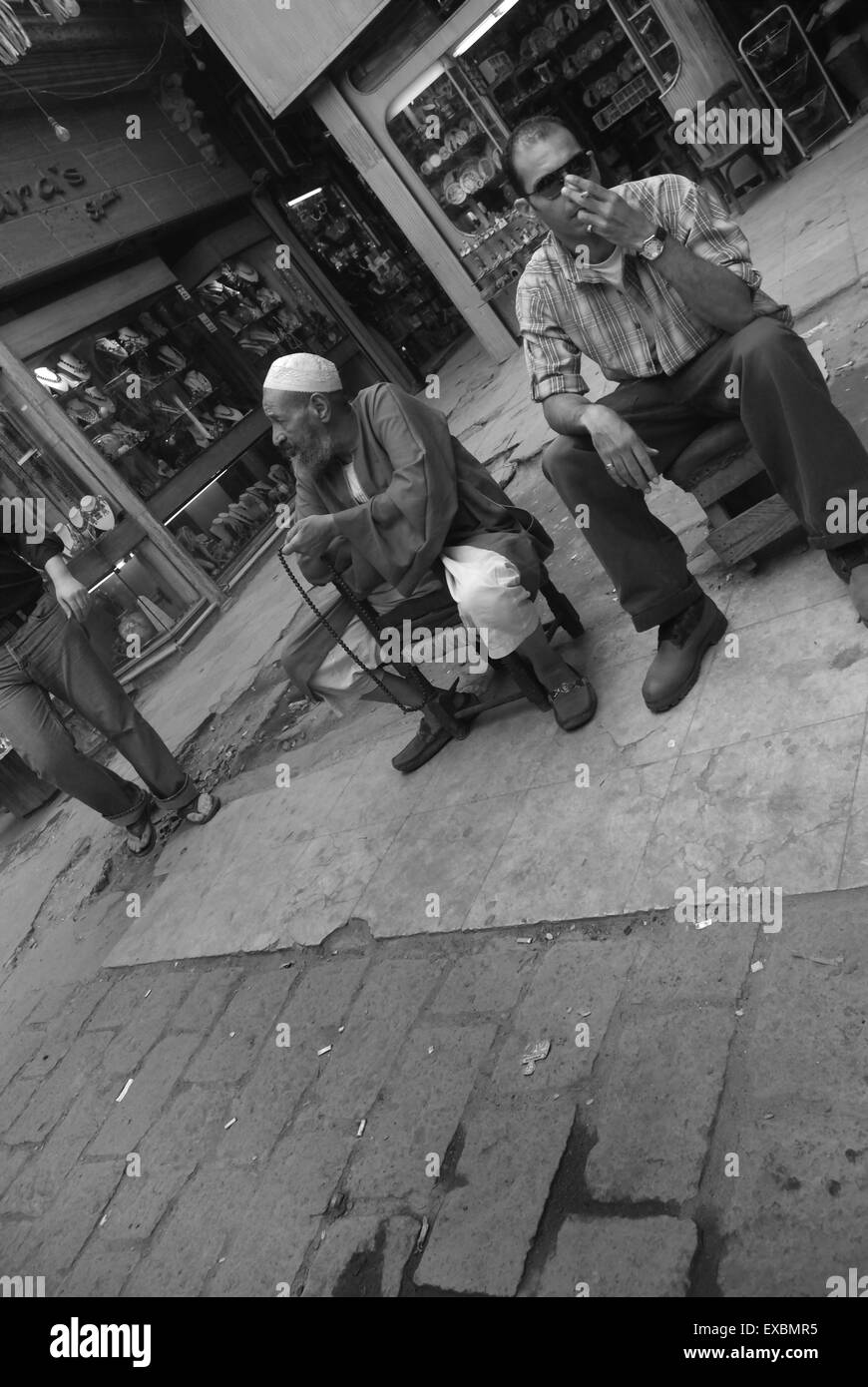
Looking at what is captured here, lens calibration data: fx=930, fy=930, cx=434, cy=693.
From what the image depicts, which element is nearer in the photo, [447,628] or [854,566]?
[854,566]

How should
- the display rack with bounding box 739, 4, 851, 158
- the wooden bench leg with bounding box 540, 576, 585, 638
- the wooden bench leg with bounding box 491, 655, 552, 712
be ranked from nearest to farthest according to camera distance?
1. the wooden bench leg with bounding box 491, 655, 552, 712
2. the wooden bench leg with bounding box 540, 576, 585, 638
3. the display rack with bounding box 739, 4, 851, 158

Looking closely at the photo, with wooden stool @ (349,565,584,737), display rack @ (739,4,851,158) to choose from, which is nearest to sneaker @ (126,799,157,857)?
wooden stool @ (349,565,584,737)

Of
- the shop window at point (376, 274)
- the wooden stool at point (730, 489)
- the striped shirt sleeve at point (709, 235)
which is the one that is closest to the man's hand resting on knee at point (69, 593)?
the wooden stool at point (730, 489)

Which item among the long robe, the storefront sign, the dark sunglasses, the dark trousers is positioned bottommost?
the dark trousers

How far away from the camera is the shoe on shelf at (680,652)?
2.96 metres

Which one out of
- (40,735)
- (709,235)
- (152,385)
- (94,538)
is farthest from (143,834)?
(152,385)

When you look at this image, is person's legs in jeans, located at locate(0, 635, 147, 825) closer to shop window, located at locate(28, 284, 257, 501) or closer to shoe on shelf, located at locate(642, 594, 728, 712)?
shoe on shelf, located at locate(642, 594, 728, 712)

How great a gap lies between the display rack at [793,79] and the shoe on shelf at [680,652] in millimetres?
8014

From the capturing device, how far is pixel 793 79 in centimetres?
871

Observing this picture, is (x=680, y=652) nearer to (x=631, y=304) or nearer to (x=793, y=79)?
(x=631, y=304)

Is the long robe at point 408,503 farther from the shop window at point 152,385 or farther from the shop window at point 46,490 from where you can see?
the shop window at point 152,385

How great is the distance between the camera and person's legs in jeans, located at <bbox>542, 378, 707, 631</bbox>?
287 centimetres

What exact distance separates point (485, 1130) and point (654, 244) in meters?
2.42

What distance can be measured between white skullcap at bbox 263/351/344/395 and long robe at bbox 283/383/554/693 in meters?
0.13
